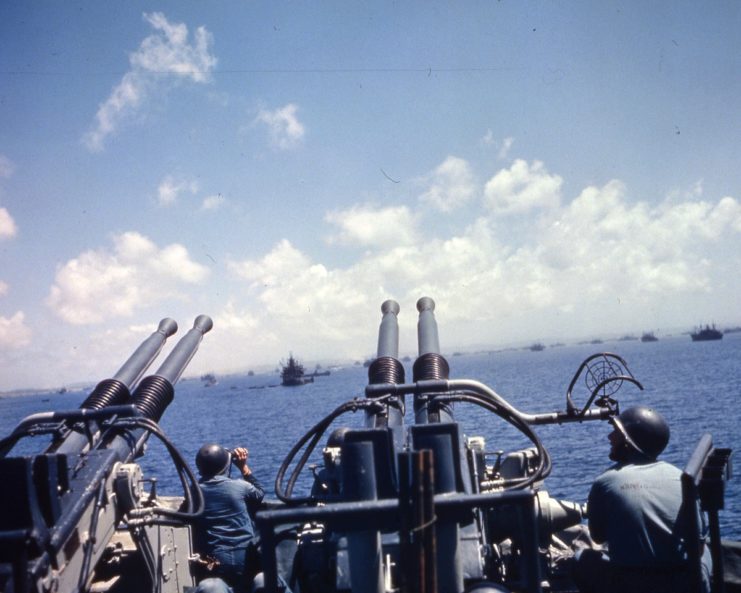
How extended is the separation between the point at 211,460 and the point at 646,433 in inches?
165

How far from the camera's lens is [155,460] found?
4941 cm

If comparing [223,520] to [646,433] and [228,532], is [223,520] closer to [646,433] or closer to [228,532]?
[228,532]

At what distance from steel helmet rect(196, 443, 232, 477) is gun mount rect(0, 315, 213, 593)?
58 centimetres

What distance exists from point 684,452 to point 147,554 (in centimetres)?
3258

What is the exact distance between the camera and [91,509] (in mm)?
4715

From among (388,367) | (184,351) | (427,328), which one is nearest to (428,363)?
(388,367)

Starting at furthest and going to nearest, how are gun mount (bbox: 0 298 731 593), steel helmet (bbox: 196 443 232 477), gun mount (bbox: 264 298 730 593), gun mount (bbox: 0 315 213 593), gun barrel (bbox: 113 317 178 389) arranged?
1. gun barrel (bbox: 113 317 178 389)
2. steel helmet (bbox: 196 443 232 477)
3. gun mount (bbox: 0 315 213 593)
4. gun mount (bbox: 0 298 731 593)
5. gun mount (bbox: 264 298 730 593)

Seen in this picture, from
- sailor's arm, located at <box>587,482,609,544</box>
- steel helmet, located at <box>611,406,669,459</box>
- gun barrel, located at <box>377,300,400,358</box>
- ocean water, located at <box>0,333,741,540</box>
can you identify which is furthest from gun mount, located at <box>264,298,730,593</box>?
ocean water, located at <box>0,333,741,540</box>

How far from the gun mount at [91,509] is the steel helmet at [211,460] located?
0.58m

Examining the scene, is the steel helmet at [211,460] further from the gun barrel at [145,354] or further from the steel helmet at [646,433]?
the steel helmet at [646,433]

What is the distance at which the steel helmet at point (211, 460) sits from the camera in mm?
6305

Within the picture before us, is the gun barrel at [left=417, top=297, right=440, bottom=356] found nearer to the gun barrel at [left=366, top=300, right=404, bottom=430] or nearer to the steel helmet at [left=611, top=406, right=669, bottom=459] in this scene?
the gun barrel at [left=366, top=300, right=404, bottom=430]

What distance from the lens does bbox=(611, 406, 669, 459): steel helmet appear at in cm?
482

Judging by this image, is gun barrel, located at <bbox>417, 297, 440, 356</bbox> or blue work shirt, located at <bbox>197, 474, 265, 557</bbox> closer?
blue work shirt, located at <bbox>197, 474, 265, 557</bbox>
